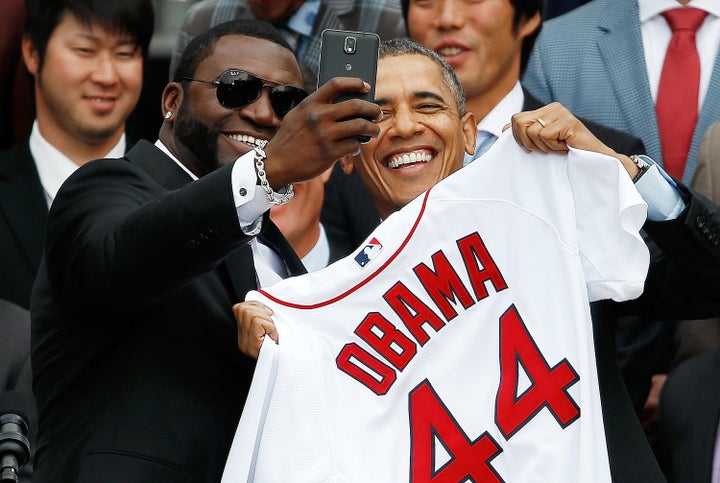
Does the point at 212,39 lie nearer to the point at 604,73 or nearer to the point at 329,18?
the point at 329,18

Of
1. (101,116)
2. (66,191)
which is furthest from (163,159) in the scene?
(101,116)

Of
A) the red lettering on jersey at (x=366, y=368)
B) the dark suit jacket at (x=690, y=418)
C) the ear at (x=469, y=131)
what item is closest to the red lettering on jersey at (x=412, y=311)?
the red lettering on jersey at (x=366, y=368)

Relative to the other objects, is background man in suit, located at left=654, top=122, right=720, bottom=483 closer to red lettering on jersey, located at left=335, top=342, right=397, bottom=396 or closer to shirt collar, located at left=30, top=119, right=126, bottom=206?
red lettering on jersey, located at left=335, top=342, right=397, bottom=396

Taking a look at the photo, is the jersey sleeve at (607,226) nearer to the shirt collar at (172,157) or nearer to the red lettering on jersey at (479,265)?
the red lettering on jersey at (479,265)

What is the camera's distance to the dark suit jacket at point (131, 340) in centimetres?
339

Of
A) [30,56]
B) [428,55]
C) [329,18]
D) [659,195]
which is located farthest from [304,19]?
[659,195]

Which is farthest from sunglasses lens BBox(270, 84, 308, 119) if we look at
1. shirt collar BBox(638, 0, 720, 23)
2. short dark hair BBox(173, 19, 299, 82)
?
shirt collar BBox(638, 0, 720, 23)

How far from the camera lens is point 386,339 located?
3.58m

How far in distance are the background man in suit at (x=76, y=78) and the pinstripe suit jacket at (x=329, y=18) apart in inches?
9.7

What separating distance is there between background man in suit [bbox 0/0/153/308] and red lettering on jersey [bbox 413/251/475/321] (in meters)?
2.12

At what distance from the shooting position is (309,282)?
3.60 meters

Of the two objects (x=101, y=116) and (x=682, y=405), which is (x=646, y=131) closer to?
(x=682, y=405)

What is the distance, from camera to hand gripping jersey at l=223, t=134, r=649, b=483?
11.3ft

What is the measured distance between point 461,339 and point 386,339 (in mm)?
183
